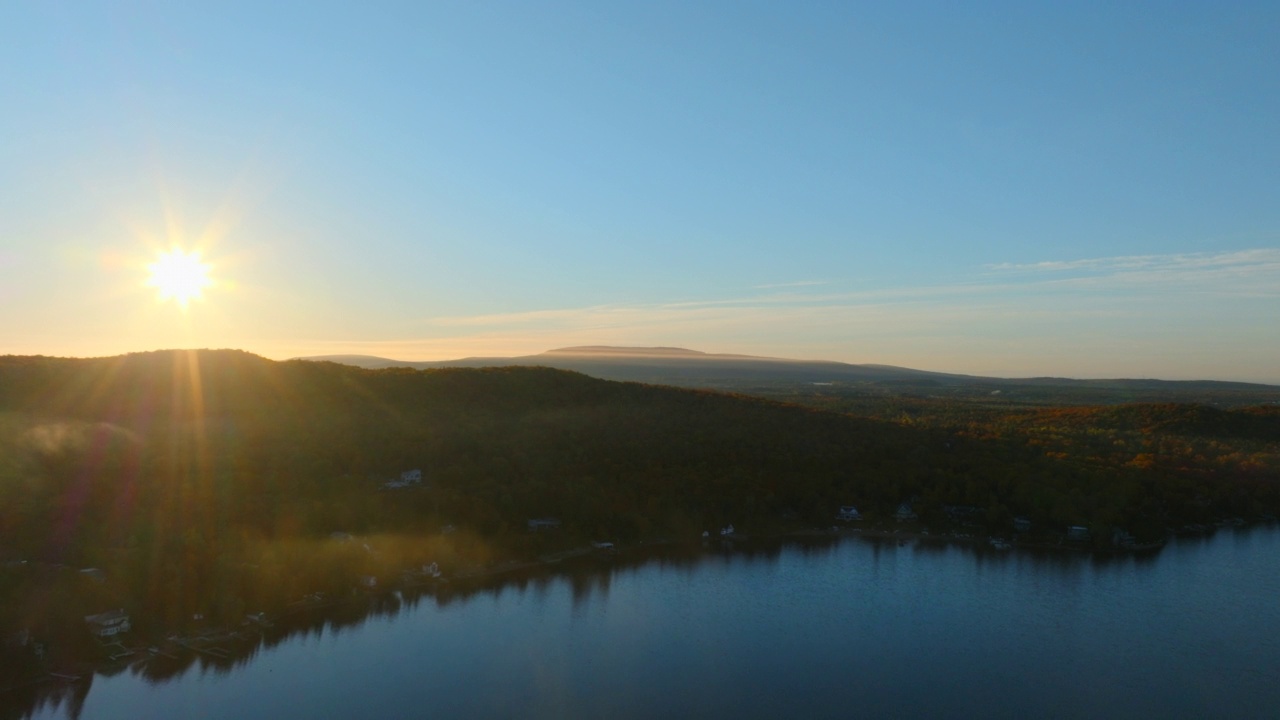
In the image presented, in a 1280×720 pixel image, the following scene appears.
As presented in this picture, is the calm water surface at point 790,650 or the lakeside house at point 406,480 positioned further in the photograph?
the lakeside house at point 406,480

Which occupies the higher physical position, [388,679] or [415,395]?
[415,395]

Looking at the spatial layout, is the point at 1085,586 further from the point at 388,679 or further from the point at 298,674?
the point at 298,674

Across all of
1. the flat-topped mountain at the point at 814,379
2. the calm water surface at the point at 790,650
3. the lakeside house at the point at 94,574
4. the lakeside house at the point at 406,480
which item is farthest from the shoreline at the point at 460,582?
the flat-topped mountain at the point at 814,379

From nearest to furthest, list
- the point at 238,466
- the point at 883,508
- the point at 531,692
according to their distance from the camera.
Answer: the point at 531,692 → the point at 238,466 → the point at 883,508

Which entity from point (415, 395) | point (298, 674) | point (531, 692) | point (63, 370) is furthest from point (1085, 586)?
point (63, 370)

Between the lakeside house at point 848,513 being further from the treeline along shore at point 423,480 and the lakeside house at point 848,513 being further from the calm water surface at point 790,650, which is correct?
the calm water surface at point 790,650

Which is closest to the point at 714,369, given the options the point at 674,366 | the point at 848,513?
the point at 674,366

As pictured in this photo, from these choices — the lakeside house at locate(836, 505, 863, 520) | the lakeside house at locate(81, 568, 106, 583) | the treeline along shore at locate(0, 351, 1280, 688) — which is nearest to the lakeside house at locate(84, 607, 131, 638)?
the treeline along shore at locate(0, 351, 1280, 688)
